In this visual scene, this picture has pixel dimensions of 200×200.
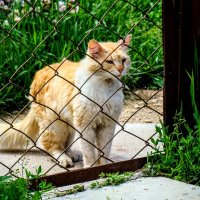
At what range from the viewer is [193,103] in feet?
10.8

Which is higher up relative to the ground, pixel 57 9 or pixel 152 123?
pixel 57 9

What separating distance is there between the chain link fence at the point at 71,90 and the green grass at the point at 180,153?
143 millimetres

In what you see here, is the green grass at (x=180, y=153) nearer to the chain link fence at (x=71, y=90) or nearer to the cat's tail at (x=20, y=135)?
the chain link fence at (x=71, y=90)

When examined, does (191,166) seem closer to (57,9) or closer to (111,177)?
(111,177)

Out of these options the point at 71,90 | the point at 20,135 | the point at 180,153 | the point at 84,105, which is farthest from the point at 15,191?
the point at 20,135

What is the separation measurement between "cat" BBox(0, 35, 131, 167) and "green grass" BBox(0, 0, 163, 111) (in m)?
1.10

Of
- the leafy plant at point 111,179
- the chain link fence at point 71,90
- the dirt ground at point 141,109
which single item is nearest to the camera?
the leafy plant at point 111,179

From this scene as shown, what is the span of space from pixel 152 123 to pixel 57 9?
1694 millimetres

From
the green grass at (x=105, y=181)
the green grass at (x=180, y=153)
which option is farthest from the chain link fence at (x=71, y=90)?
the green grass at (x=105, y=181)

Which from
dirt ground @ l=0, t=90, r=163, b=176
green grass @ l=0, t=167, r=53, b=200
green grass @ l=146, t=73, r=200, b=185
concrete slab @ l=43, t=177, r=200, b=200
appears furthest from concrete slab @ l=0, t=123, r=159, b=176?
green grass @ l=0, t=167, r=53, b=200

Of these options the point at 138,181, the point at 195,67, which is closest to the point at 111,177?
the point at 138,181

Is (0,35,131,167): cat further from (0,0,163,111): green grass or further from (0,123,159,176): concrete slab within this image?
(0,0,163,111): green grass

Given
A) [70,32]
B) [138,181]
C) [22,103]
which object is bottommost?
[138,181]

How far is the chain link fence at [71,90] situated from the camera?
3872mm
